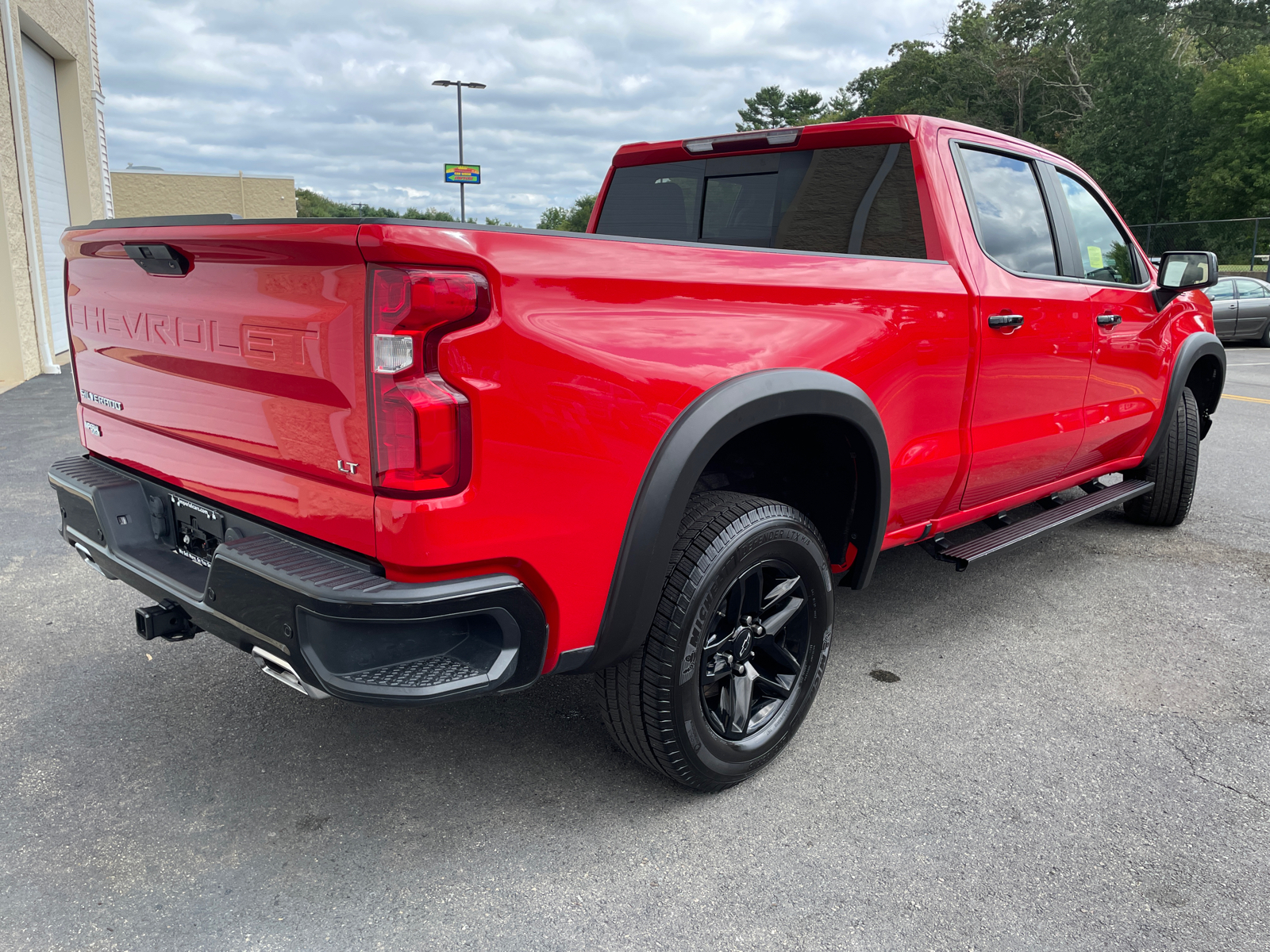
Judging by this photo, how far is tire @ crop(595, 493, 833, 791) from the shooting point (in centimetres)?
224

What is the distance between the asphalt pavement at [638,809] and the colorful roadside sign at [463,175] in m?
31.8

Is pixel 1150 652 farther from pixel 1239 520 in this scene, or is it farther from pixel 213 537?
pixel 213 537

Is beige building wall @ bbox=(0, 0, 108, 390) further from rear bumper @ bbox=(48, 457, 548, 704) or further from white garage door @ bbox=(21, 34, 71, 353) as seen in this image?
rear bumper @ bbox=(48, 457, 548, 704)

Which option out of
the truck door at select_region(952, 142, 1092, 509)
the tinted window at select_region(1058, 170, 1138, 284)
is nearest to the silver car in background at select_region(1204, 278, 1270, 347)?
the tinted window at select_region(1058, 170, 1138, 284)

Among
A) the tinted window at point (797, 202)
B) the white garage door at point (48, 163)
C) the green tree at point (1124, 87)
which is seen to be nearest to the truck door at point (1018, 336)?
the tinted window at point (797, 202)

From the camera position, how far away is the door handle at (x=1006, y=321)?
121 inches

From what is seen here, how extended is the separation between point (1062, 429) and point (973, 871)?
6.88ft

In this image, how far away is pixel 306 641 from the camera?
182 centimetres

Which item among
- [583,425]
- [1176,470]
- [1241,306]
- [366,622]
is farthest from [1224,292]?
[366,622]

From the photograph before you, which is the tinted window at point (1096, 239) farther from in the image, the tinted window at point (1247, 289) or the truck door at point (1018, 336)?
the tinted window at point (1247, 289)

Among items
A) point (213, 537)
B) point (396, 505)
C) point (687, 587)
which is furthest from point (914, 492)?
point (213, 537)

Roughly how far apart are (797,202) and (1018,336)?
94cm

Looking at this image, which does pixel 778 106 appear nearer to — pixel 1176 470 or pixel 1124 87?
pixel 1124 87

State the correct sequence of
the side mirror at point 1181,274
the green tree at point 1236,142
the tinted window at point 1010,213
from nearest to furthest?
1. the tinted window at point 1010,213
2. the side mirror at point 1181,274
3. the green tree at point 1236,142
